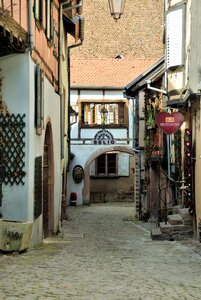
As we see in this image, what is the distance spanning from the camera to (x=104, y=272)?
8.91 meters

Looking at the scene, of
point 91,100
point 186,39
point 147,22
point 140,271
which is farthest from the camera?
point 147,22

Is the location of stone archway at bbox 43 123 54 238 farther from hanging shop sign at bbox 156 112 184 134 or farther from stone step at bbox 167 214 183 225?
stone step at bbox 167 214 183 225

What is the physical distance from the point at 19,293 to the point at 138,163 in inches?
830

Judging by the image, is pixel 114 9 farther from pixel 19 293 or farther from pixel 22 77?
pixel 19 293

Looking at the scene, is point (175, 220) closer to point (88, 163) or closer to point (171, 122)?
point (171, 122)

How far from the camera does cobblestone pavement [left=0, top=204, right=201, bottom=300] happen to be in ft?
23.4

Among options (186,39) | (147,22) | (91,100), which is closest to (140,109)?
(91,100)

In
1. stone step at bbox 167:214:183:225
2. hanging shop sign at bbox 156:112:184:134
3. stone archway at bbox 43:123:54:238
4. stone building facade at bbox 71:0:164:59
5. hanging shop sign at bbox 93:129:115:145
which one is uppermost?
stone building facade at bbox 71:0:164:59

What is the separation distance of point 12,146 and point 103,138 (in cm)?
2464

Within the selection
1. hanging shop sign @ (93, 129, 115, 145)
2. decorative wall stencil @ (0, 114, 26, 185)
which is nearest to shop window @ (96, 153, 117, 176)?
hanging shop sign @ (93, 129, 115, 145)

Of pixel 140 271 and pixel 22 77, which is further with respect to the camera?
pixel 22 77

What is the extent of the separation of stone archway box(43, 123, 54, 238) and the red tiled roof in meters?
19.2

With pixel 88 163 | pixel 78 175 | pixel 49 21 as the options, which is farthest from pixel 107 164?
pixel 49 21

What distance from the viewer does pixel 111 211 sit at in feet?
103
